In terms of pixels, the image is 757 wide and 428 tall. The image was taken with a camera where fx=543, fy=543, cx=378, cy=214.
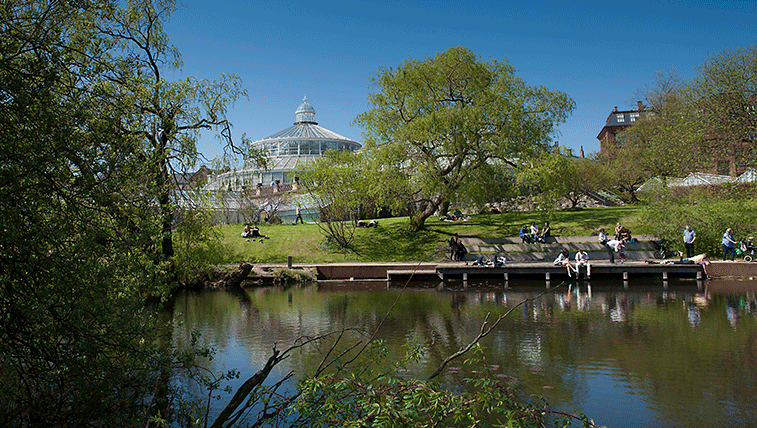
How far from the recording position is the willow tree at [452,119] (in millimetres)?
29000

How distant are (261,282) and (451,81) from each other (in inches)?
600

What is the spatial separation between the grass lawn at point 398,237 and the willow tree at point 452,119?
2.54m

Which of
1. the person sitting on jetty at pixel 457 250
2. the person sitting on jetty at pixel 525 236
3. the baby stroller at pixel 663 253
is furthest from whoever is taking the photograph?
the person sitting on jetty at pixel 525 236

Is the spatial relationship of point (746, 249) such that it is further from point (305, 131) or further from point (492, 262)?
point (305, 131)

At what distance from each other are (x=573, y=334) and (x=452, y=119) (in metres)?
18.2

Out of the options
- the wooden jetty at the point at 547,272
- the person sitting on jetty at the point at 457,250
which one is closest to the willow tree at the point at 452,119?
the person sitting on jetty at the point at 457,250

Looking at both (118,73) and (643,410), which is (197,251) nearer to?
(118,73)

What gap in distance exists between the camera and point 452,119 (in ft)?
94.4

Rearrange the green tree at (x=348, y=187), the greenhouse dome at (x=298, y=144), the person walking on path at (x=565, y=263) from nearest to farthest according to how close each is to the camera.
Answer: the person walking on path at (x=565, y=263) < the green tree at (x=348, y=187) < the greenhouse dome at (x=298, y=144)

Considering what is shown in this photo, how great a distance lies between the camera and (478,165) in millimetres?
29391

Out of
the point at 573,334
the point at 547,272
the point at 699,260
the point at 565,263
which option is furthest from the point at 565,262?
the point at 573,334

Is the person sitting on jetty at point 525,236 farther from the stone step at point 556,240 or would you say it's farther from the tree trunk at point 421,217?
the tree trunk at point 421,217

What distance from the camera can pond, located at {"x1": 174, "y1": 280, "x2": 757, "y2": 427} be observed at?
789 centimetres

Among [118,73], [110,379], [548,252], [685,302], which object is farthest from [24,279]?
[548,252]
